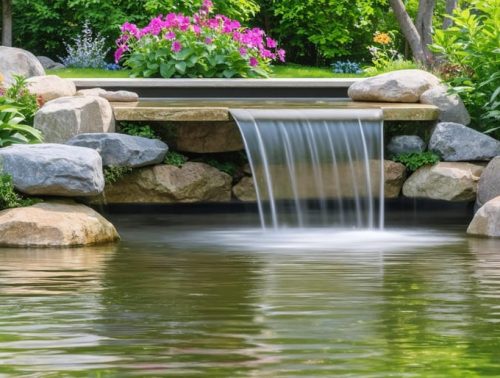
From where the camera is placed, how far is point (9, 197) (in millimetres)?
13016

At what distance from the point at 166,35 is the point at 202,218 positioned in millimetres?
4489

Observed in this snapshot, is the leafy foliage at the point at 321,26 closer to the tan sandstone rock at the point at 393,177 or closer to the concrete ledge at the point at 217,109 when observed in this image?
the concrete ledge at the point at 217,109

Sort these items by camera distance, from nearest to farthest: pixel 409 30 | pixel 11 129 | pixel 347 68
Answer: pixel 11 129, pixel 409 30, pixel 347 68

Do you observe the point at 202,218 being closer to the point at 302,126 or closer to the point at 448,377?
the point at 302,126

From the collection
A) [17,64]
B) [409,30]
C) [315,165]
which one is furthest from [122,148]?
[409,30]

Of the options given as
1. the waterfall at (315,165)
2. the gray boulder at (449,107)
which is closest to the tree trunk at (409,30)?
the gray boulder at (449,107)

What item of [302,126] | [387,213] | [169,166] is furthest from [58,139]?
[387,213]

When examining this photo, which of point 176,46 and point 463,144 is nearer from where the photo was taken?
point 463,144

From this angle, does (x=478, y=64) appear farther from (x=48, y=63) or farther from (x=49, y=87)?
(x=48, y=63)

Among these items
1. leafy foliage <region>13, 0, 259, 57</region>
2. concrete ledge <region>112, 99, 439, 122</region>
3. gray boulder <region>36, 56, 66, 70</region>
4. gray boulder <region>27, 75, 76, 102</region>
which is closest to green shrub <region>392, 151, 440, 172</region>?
concrete ledge <region>112, 99, 439, 122</region>

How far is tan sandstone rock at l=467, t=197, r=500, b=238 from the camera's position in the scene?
43.9 feet

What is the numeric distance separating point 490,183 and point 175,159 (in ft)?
12.0

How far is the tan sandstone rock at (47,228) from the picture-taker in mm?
12375

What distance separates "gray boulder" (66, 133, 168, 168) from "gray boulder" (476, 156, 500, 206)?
364 centimetres
